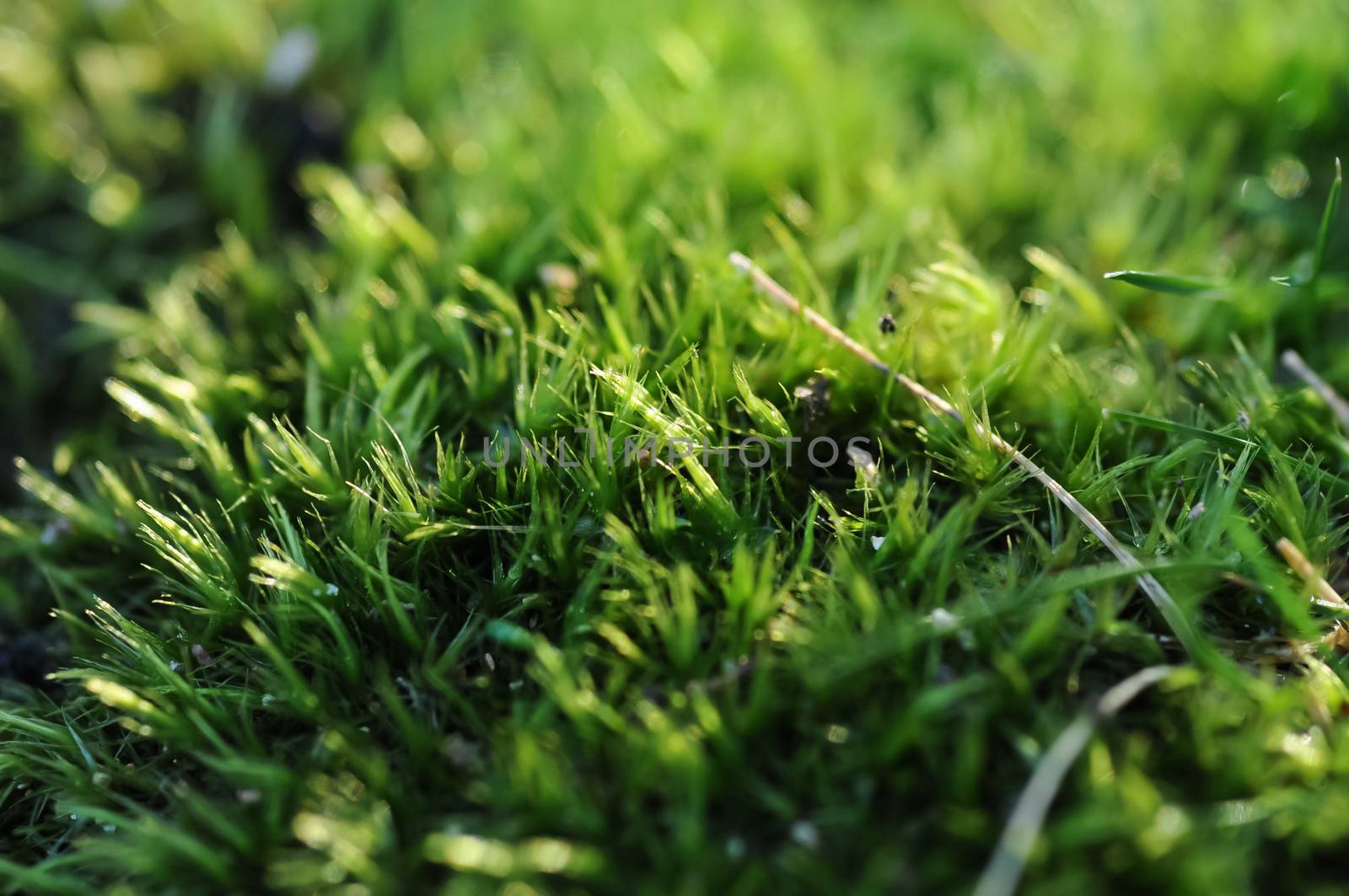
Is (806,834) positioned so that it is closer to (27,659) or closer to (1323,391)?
(1323,391)

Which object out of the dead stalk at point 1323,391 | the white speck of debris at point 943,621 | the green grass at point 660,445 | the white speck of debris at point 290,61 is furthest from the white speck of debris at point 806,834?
the white speck of debris at point 290,61

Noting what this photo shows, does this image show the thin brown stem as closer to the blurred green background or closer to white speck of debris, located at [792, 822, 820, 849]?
the blurred green background

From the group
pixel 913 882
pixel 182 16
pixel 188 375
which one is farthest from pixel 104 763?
pixel 182 16

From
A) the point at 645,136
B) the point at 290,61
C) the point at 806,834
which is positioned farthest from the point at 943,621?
the point at 290,61

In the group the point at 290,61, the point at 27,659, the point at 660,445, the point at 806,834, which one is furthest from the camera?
the point at 290,61

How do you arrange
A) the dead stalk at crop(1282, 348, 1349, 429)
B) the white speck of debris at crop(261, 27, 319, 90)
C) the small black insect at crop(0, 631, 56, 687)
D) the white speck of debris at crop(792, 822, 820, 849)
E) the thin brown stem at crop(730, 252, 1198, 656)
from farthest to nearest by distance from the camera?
Result: 1. the white speck of debris at crop(261, 27, 319, 90)
2. the small black insect at crop(0, 631, 56, 687)
3. the dead stalk at crop(1282, 348, 1349, 429)
4. the thin brown stem at crop(730, 252, 1198, 656)
5. the white speck of debris at crop(792, 822, 820, 849)

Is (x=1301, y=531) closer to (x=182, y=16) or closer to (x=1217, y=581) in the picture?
(x=1217, y=581)

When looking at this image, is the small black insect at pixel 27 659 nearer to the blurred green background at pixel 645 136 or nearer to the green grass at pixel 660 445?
the green grass at pixel 660 445

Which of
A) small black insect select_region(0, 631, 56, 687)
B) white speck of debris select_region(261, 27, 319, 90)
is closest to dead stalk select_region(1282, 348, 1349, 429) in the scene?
small black insect select_region(0, 631, 56, 687)
